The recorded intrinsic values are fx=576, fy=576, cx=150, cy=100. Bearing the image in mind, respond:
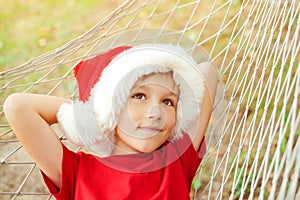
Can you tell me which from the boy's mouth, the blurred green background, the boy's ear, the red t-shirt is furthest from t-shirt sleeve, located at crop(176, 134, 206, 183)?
the blurred green background

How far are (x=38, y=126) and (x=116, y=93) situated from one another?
6.7 inches

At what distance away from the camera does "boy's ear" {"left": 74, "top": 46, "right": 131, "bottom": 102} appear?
1.22 metres

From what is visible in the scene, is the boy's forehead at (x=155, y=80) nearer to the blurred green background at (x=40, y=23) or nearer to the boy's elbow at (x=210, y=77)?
the boy's elbow at (x=210, y=77)

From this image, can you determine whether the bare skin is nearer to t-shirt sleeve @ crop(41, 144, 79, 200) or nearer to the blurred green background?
t-shirt sleeve @ crop(41, 144, 79, 200)

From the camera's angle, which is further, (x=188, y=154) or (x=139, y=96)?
(x=188, y=154)

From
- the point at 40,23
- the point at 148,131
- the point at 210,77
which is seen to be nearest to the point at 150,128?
the point at 148,131

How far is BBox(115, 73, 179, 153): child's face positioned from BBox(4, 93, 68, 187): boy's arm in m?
0.14

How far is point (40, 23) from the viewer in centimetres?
316

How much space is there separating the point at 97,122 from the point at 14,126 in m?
0.17

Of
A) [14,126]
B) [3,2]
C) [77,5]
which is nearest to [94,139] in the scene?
[14,126]

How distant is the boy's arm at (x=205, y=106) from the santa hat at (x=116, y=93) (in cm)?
5

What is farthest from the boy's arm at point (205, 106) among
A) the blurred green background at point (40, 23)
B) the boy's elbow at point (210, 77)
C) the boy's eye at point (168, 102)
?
the blurred green background at point (40, 23)

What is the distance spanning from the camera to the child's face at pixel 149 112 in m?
1.16

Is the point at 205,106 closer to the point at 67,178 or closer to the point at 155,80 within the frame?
the point at 155,80
